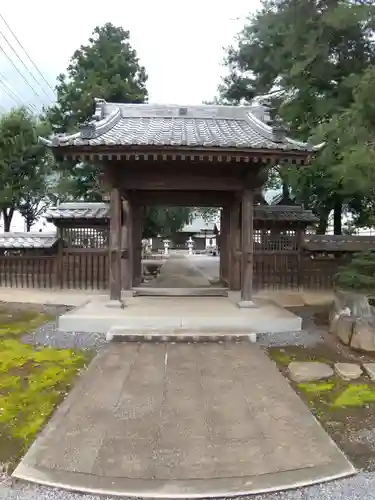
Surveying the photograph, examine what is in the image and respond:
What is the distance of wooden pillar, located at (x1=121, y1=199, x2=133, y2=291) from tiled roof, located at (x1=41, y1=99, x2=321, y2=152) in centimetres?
219

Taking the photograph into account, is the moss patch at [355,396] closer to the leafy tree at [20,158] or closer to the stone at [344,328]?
the stone at [344,328]

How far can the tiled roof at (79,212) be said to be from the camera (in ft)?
42.1

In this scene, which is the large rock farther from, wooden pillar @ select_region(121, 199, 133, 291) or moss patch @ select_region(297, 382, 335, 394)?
wooden pillar @ select_region(121, 199, 133, 291)

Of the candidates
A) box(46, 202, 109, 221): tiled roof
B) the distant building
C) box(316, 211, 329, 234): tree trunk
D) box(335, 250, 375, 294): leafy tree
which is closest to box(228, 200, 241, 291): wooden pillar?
box(335, 250, 375, 294): leafy tree

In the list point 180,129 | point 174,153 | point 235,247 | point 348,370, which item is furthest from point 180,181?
point 348,370

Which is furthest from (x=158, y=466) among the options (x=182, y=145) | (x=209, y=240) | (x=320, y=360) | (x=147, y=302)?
(x=209, y=240)

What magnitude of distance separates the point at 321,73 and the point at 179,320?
760 cm

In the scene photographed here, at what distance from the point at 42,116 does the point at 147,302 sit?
15595 millimetres

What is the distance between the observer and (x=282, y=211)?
Answer: 1329 centimetres

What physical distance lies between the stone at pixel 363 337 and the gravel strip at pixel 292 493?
3623mm

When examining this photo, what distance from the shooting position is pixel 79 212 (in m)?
13.0

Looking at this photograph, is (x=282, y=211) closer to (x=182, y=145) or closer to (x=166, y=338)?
(x=182, y=145)

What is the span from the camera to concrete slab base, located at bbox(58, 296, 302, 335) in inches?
289

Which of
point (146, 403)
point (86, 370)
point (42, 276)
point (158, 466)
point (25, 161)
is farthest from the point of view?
point (25, 161)
